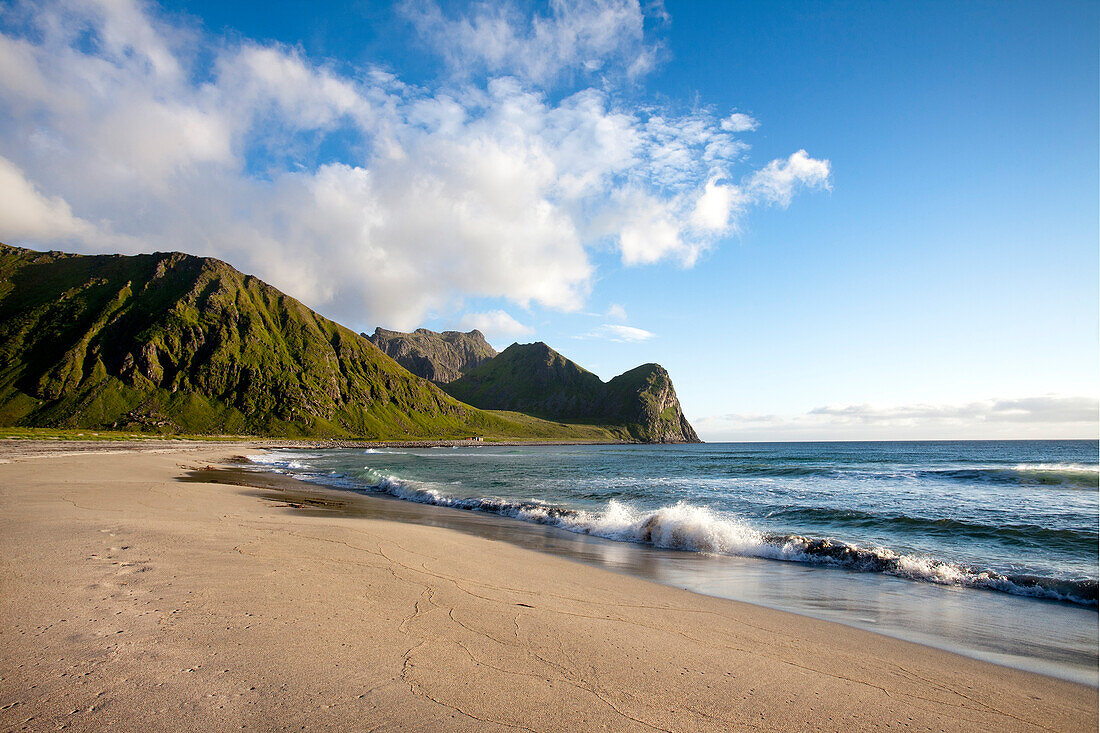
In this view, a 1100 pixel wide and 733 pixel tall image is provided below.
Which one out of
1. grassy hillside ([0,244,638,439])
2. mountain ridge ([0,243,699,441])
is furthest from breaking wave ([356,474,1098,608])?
grassy hillside ([0,244,638,439])

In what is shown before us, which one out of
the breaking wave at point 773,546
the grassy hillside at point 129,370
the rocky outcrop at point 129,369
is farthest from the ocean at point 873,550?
the rocky outcrop at point 129,369

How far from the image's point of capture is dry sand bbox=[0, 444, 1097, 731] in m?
4.60

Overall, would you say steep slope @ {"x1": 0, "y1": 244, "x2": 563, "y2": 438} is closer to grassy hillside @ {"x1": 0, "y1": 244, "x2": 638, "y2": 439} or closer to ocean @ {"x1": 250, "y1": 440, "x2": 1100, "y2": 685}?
grassy hillside @ {"x1": 0, "y1": 244, "x2": 638, "y2": 439}

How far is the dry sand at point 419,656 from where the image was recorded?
181 inches

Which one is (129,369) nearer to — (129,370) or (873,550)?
(129,370)

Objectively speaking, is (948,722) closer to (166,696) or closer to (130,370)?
(166,696)

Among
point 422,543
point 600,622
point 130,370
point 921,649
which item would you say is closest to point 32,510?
point 422,543

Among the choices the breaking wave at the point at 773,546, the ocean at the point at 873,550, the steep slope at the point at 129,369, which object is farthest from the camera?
the steep slope at the point at 129,369

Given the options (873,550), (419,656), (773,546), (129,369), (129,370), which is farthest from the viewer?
(129,369)

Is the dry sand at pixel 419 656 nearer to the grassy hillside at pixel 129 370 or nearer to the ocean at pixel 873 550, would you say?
the ocean at pixel 873 550

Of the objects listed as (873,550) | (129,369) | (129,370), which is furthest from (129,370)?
(873,550)

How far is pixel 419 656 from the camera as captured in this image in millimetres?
5906

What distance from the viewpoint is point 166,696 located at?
4.55 m

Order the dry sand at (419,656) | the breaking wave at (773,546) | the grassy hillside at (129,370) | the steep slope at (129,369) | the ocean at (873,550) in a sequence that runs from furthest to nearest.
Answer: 1. the steep slope at (129,369)
2. the grassy hillside at (129,370)
3. the breaking wave at (773,546)
4. the ocean at (873,550)
5. the dry sand at (419,656)
